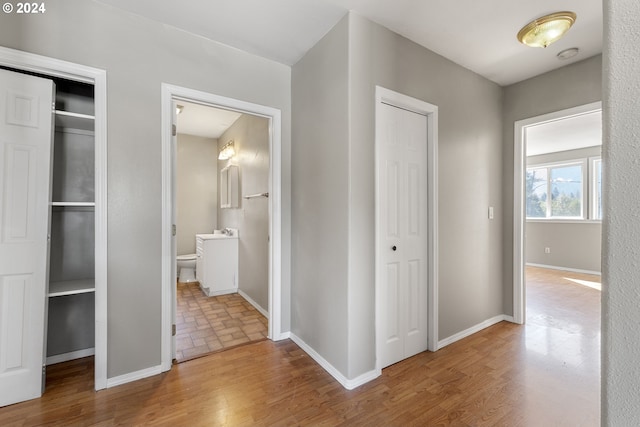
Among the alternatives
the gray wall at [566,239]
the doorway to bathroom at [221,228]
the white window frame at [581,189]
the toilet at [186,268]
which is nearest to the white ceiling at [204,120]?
the doorway to bathroom at [221,228]

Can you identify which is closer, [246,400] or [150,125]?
[246,400]

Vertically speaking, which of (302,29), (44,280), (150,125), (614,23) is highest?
(302,29)

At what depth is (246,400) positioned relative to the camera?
1.72 m

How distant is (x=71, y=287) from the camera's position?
197 cm

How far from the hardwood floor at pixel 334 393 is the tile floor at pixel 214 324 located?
0.17m

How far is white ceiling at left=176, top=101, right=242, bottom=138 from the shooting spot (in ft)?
12.7

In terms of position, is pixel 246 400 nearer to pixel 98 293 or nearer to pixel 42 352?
pixel 98 293

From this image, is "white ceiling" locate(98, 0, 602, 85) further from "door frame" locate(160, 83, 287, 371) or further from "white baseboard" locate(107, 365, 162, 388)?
"white baseboard" locate(107, 365, 162, 388)

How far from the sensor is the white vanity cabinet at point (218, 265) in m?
3.77

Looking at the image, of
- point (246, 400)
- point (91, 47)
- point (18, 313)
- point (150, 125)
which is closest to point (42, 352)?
point (18, 313)

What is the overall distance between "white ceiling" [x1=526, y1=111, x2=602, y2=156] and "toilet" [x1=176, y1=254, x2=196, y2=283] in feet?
17.8

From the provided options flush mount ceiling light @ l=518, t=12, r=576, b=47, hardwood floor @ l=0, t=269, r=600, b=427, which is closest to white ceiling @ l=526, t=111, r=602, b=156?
flush mount ceiling light @ l=518, t=12, r=576, b=47

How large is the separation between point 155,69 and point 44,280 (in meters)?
1.60

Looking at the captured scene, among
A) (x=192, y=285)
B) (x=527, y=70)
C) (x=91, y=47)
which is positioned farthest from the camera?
(x=192, y=285)
